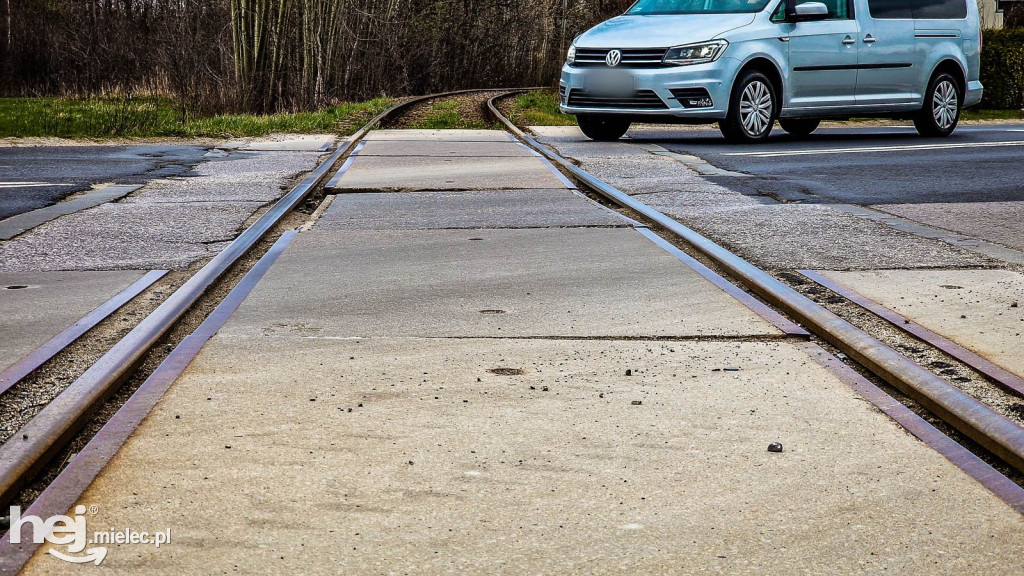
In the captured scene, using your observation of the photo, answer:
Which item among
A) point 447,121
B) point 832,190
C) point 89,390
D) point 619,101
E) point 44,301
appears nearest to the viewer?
point 89,390

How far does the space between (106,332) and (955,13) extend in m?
13.3

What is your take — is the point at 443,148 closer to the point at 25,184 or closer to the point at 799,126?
the point at 25,184

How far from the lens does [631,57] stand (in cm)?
1309

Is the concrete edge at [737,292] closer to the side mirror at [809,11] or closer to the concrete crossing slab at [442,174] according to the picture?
→ the concrete crossing slab at [442,174]

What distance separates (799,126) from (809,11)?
3.04 m

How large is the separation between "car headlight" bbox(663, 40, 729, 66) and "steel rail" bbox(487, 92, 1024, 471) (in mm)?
7190

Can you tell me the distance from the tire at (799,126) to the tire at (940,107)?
1391mm

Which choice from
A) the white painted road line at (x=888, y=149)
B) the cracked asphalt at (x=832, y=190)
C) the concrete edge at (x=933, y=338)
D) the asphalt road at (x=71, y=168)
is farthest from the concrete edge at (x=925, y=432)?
the white painted road line at (x=888, y=149)

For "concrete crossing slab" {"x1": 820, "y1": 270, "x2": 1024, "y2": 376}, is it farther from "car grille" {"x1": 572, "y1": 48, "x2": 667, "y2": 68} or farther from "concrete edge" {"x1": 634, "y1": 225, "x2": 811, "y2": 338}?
"car grille" {"x1": 572, "y1": 48, "x2": 667, "y2": 68}

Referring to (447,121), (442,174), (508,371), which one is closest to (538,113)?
(447,121)

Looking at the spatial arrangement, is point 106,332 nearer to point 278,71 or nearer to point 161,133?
point 161,133

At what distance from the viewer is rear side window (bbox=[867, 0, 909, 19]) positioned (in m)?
14.0

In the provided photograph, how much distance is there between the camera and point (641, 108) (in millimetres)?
13070

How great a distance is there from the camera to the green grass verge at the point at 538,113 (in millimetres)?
17628
